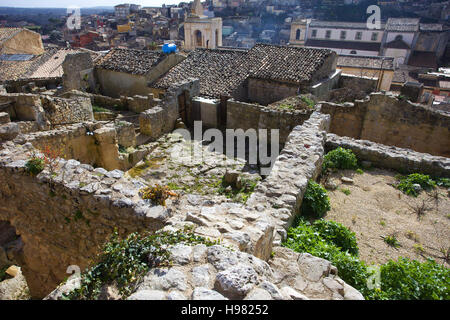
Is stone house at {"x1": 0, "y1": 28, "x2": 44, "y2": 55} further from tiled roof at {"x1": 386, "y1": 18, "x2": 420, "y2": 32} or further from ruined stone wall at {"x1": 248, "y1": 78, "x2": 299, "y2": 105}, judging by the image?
tiled roof at {"x1": 386, "y1": 18, "x2": 420, "y2": 32}

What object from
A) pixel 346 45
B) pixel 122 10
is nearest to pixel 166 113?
pixel 346 45

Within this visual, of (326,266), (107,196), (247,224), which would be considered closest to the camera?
(326,266)

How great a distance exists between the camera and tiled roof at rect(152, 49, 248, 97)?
16375 mm

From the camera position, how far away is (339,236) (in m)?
4.56

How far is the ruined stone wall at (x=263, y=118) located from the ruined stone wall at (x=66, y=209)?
723 centimetres

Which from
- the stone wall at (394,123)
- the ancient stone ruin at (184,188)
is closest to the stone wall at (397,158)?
the ancient stone ruin at (184,188)

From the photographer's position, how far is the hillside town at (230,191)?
3.17m

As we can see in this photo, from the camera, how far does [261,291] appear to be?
262 centimetres

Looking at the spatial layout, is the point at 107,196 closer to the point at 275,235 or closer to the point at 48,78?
the point at 275,235

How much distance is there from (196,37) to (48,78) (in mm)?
19038

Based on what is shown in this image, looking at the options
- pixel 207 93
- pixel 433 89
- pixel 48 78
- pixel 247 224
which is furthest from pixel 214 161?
pixel 433 89

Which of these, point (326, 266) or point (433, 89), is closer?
point (326, 266)

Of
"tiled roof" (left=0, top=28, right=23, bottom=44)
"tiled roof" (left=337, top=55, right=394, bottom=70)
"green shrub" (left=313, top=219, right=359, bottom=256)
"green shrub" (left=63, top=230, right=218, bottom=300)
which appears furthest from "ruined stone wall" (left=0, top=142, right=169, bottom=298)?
"tiled roof" (left=337, top=55, right=394, bottom=70)
